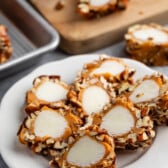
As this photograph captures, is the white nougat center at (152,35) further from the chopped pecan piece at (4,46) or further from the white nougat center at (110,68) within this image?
the chopped pecan piece at (4,46)

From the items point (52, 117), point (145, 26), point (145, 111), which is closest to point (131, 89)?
point (145, 111)

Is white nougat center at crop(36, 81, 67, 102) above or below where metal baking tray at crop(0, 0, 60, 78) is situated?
above

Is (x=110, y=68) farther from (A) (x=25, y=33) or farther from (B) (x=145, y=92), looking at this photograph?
(A) (x=25, y=33)

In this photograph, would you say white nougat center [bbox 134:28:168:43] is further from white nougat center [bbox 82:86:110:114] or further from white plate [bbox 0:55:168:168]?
white nougat center [bbox 82:86:110:114]

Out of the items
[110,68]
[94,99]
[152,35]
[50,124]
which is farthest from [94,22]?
[50,124]

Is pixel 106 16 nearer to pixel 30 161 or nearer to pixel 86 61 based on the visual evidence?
pixel 86 61

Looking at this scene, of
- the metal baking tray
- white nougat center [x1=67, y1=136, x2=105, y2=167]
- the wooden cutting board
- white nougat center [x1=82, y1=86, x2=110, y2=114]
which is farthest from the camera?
the wooden cutting board

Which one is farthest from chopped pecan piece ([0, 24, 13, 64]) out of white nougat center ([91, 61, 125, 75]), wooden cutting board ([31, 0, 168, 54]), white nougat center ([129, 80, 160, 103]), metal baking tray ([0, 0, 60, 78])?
white nougat center ([129, 80, 160, 103])
